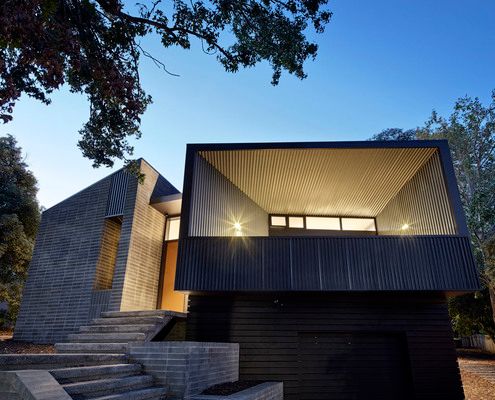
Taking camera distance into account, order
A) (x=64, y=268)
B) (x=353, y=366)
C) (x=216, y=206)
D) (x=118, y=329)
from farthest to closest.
→ 1. (x=64, y=268)
2. (x=216, y=206)
3. (x=353, y=366)
4. (x=118, y=329)

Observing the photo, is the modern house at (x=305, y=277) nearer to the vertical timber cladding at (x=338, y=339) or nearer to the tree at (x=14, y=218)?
the vertical timber cladding at (x=338, y=339)

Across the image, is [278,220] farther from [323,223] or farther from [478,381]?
[478,381]

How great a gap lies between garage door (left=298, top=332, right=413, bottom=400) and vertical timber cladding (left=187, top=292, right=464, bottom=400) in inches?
0.8

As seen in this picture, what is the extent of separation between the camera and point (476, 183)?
1736 centimetres

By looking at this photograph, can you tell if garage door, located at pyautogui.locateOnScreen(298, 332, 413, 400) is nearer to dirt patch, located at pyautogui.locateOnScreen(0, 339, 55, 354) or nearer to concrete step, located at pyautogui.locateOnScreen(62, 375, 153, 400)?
concrete step, located at pyautogui.locateOnScreen(62, 375, 153, 400)

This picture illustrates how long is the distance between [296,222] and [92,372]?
9717 mm

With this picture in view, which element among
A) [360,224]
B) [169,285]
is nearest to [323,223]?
[360,224]

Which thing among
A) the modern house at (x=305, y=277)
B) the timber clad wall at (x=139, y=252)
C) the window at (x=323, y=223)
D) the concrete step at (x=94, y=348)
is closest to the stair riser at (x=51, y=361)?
the concrete step at (x=94, y=348)

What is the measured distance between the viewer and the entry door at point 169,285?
35.4 ft

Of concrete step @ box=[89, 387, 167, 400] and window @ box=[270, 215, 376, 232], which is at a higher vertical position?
window @ box=[270, 215, 376, 232]

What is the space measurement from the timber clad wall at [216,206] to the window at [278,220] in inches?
44.1

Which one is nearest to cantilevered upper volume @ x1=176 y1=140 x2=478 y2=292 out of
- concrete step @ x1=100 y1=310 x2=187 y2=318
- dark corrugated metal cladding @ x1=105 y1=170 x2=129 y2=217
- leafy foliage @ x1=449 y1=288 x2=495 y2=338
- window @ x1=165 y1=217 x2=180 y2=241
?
concrete step @ x1=100 y1=310 x2=187 y2=318

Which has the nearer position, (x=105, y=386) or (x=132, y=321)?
(x=105, y=386)

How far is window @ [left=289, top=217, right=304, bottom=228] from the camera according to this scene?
12.5 m
